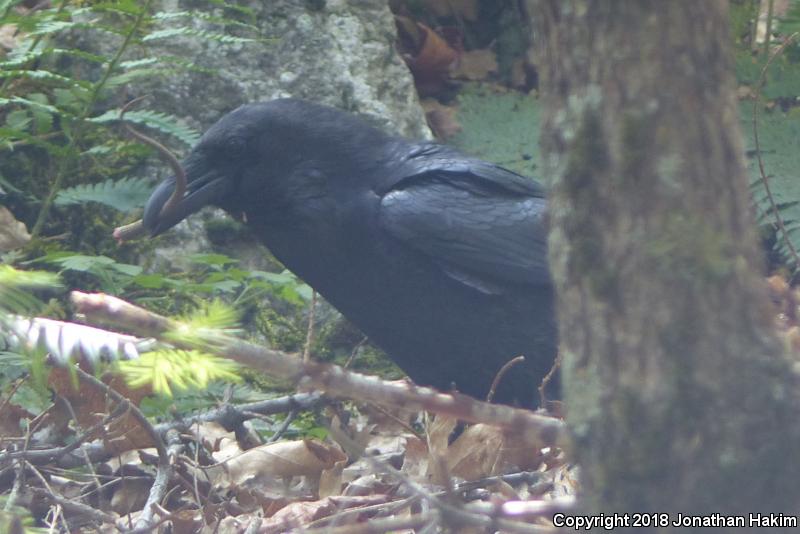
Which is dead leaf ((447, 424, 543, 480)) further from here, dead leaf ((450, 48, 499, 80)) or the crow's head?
dead leaf ((450, 48, 499, 80))

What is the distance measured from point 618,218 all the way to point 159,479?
1.78m

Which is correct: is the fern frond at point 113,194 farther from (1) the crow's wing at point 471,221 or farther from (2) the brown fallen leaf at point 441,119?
(2) the brown fallen leaf at point 441,119

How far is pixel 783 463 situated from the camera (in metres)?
1.50

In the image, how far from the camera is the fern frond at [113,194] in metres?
4.35

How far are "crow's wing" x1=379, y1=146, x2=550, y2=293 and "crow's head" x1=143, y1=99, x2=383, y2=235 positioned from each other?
0.26 meters

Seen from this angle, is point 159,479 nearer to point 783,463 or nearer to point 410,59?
point 783,463

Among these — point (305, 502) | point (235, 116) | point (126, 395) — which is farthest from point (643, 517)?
point (235, 116)

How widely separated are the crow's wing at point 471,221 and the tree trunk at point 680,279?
2.23 meters

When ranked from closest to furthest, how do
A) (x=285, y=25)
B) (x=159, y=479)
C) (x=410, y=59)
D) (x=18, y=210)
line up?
1. (x=159, y=479)
2. (x=18, y=210)
3. (x=285, y=25)
4. (x=410, y=59)

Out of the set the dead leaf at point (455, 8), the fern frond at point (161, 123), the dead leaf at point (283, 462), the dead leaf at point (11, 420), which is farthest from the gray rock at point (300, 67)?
the dead leaf at point (283, 462)

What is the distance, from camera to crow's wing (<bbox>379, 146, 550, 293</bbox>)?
378 cm

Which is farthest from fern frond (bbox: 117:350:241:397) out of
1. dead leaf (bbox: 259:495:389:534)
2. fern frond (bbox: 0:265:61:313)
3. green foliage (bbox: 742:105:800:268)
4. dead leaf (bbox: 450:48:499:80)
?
dead leaf (bbox: 450:48:499:80)

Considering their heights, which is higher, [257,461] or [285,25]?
[285,25]

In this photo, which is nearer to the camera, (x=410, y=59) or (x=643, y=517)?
(x=643, y=517)
